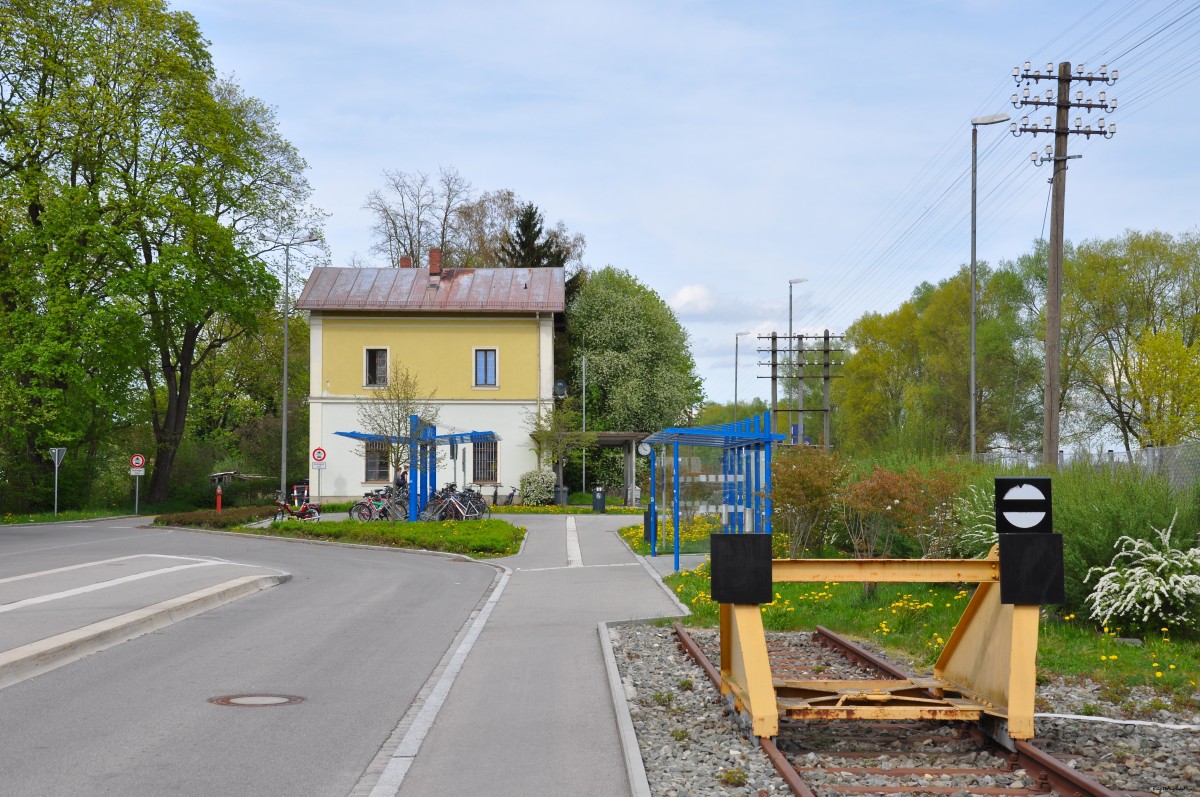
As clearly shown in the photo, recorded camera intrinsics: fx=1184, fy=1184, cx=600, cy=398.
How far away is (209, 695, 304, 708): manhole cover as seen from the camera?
9.22 metres

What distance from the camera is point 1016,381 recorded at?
54031mm

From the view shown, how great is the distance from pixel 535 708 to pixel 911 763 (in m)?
3.13

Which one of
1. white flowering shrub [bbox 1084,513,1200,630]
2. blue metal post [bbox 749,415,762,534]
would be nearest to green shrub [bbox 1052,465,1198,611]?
white flowering shrub [bbox 1084,513,1200,630]

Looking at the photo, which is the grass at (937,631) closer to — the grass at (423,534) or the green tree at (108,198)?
the grass at (423,534)

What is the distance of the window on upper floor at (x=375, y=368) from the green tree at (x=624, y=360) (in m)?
14.1

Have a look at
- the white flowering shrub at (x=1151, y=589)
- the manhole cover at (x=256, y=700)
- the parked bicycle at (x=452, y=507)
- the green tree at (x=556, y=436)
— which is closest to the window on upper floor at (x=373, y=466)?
the green tree at (x=556, y=436)

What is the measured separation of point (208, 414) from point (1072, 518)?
5669 centimetres

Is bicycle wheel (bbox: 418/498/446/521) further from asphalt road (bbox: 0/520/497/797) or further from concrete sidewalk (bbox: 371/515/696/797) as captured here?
asphalt road (bbox: 0/520/497/797)

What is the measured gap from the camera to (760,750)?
7.77 m

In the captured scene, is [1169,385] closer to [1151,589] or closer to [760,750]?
[1151,589]

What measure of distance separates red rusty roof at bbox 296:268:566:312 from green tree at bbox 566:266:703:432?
9.52 metres

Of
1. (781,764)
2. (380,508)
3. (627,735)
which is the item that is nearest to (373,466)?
(380,508)

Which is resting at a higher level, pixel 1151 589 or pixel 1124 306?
pixel 1124 306

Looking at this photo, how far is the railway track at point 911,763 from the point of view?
6.70 m
